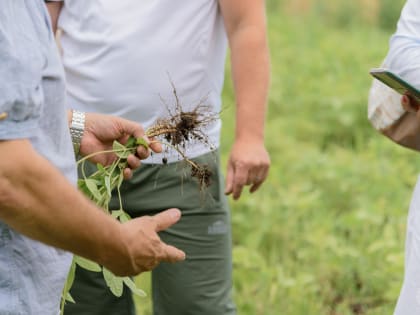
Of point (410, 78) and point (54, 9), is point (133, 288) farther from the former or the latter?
point (54, 9)

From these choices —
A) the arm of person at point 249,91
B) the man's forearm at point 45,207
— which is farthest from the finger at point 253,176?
the man's forearm at point 45,207

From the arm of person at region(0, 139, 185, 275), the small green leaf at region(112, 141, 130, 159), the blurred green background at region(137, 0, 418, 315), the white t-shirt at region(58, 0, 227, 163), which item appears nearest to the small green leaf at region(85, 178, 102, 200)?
the small green leaf at region(112, 141, 130, 159)

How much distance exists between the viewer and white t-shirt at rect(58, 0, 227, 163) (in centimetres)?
264

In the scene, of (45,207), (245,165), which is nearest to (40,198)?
(45,207)

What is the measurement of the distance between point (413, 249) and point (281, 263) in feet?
5.94

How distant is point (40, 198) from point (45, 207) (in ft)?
0.06

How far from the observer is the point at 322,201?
4.75 m

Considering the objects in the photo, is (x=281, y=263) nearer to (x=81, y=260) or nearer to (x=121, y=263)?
(x=81, y=260)

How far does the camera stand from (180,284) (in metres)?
2.78

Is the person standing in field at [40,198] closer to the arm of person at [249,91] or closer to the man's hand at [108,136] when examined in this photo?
the man's hand at [108,136]

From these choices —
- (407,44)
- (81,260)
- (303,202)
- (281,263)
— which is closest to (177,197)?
(81,260)

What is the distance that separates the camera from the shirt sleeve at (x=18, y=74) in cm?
160

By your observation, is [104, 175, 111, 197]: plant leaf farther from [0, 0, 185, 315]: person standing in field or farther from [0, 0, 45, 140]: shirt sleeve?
[0, 0, 45, 140]: shirt sleeve

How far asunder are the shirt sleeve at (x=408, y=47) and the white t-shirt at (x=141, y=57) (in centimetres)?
55
